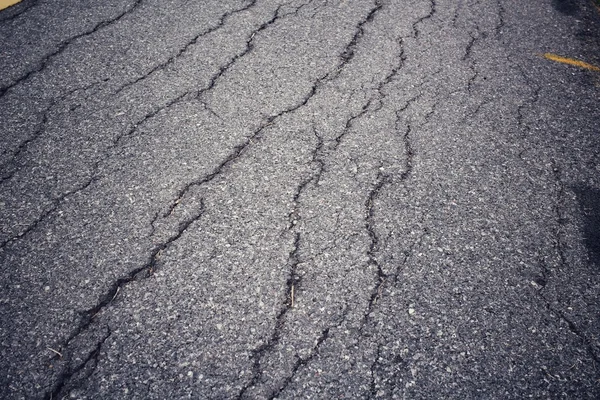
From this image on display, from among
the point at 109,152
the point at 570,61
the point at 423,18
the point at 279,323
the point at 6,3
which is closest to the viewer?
the point at 279,323

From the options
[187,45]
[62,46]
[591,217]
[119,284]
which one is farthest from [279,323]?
[62,46]

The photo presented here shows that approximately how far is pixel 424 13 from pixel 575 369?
131 inches

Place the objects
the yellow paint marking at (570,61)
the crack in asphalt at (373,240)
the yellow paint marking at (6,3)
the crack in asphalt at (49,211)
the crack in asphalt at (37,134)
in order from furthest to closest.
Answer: the yellow paint marking at (6,3)
the yellow paint marking at (570,61)
the crack in asphalt at (37,134)
the crack in asphalt at (49,211)
the crack in asphalt at (373,240)

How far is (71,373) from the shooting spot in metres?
1.56

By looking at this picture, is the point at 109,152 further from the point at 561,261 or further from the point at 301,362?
the point at 561,261

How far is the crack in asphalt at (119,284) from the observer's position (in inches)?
61.7

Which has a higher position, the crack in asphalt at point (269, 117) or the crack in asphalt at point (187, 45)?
the crack in asphalt at point (187, 45)

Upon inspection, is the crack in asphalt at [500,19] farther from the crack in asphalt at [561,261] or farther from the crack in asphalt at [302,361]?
the crack in asphalt at [302,361]

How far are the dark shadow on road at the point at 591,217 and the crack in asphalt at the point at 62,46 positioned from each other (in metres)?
3.89

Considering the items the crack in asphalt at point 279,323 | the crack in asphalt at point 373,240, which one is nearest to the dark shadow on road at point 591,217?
the crack in asphalt at point 373,240

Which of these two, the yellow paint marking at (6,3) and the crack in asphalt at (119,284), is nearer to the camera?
the crack in asphalt at (119,284)

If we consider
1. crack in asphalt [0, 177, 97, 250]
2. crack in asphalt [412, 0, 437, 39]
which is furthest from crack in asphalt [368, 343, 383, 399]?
crack in asphalt [412, 0, 437, 39]

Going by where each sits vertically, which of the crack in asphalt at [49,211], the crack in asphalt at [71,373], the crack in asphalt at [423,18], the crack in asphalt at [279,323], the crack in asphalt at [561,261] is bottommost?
the crack in asphalt at [561,261]

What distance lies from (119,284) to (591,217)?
2702 millimetres
